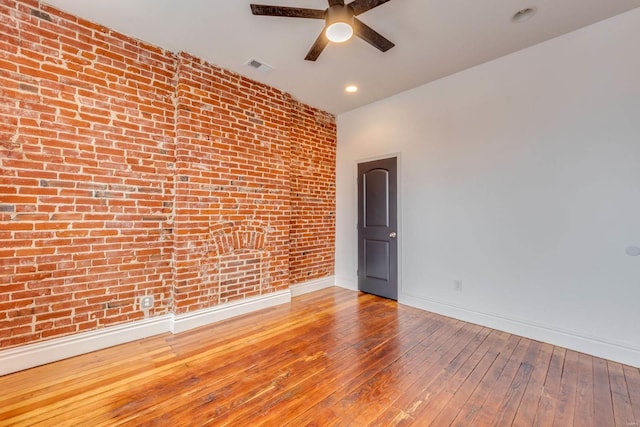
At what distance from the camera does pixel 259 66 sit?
316cm

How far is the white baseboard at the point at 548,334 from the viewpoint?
90.6 inches

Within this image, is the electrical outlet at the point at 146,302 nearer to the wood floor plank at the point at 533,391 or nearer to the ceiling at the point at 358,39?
the ceiling at the point at 358,39

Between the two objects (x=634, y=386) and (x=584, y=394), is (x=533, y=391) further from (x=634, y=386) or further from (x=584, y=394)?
(x=634, y=386)

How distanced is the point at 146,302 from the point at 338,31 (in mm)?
2988

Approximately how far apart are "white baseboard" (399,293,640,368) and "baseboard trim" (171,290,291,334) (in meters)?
1.92

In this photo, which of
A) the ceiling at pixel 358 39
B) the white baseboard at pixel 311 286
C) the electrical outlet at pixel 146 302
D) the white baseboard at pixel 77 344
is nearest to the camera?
the white baseboard at pixel 77 344

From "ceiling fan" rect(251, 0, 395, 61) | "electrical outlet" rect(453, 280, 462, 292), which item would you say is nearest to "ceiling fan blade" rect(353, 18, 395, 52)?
"ceiling fan" rect(251, 0, 395, 61)

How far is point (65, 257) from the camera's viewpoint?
232 centimetres

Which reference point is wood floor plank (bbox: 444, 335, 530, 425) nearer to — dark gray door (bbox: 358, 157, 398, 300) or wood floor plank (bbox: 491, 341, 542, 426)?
wood floor plank (bbox: 491, 341, 542, 426)

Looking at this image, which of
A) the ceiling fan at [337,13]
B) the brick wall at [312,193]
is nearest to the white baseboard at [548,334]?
the brick wall at [312,193]

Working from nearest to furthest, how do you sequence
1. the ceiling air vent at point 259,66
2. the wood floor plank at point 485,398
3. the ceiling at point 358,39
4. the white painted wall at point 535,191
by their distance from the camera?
the wood floor plank at point 485,398 < the ceiling at point 358,39 < the white painted wall at point 535,191 < the ceiling air vent at point 259,66

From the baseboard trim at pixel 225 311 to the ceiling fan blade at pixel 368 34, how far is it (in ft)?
9.93

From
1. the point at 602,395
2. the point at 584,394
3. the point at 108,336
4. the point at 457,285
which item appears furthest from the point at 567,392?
the point at 108,336

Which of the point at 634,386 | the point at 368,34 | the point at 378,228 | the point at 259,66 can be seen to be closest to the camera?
the point at 634,386
